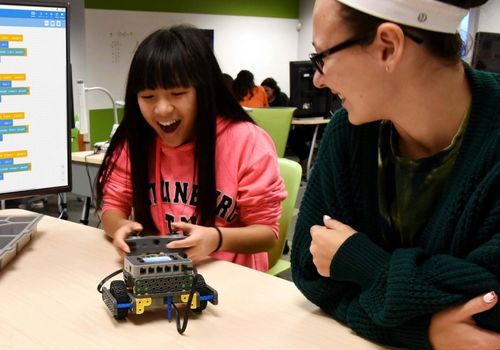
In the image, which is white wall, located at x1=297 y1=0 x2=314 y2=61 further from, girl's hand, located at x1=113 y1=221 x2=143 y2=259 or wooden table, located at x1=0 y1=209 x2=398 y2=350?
wooden table, located at x1=0 y1=209 x2=398 y2=350

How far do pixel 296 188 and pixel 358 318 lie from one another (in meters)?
0.78

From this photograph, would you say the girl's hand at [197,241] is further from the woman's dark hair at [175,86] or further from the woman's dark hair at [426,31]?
the woman's dark hair at [426,31]

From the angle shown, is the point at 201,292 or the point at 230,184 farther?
the point at 230,184

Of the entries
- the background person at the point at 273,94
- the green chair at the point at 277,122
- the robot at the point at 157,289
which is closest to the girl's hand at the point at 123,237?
the robot at the point at 157,289

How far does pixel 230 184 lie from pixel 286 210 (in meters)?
0.24

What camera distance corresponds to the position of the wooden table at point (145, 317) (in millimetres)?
870

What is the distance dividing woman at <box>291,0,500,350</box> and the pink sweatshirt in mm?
461

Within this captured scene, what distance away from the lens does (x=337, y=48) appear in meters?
0.85

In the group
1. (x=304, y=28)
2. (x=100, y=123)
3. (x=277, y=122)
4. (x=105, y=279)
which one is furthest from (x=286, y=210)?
(x=304, y=28)

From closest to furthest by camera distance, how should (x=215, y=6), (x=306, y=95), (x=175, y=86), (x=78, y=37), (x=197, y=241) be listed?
(x=197, y=241) → (x=175, y=86) → (x=306, y=95) → (x=78, y=37) → (x=215, y=6)

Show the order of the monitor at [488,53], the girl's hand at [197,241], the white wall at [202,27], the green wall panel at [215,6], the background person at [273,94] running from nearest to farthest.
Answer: the girl's hand at [197,241] < the monitor at [488,53] < the white wall at [202,27] < the green wall panel at [215,6] < the background person at [273,94]

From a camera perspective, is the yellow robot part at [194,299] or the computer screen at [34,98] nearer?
the yellow robot part at [194,299]

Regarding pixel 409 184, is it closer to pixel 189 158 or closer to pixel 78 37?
pixel 189 158

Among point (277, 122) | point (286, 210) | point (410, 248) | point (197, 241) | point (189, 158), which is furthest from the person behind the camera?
point (277, 122)
